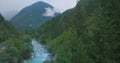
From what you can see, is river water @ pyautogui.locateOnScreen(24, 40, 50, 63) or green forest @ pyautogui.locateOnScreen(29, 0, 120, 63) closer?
green forest @ pyautogui.locateOnScreen(29, 0, 120, 63)

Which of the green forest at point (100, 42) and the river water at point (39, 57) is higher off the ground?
the river water at point (39, 57)

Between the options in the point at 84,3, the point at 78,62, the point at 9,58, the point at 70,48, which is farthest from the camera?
the point at 84,3

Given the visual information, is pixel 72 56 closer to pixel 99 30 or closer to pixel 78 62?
pixel 78 62

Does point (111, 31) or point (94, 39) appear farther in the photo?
point (94, 39)

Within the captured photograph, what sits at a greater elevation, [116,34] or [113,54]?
[116,34]

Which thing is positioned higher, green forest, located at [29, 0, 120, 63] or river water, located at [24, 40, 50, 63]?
river water, located at [24, 40, 50, 63]

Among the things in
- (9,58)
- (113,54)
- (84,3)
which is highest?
(84,3)

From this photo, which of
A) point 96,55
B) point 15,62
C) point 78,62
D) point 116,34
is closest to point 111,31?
point 116,34

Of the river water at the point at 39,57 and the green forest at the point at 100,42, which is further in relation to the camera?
the river water at the point at 39,57

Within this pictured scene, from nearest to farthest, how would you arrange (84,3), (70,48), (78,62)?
(78,62) < (70,48) < (84,3)

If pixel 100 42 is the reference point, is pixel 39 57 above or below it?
above

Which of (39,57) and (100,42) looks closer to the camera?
(100,42)
